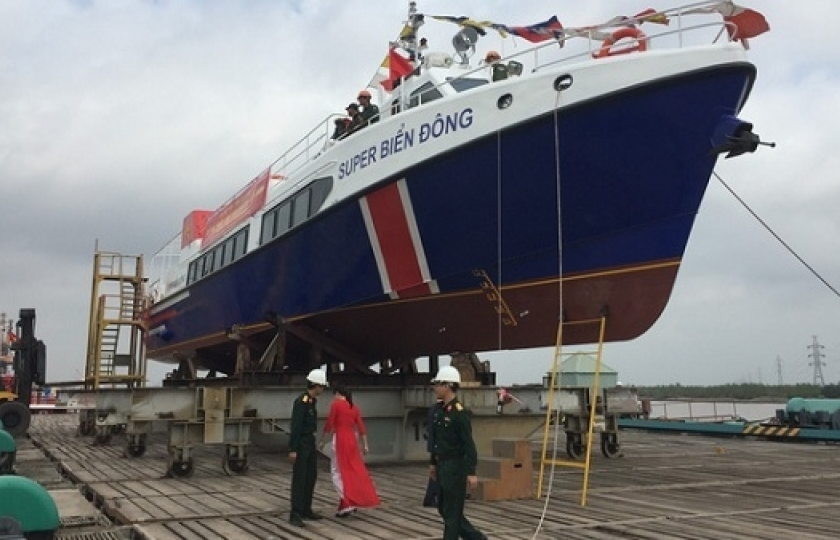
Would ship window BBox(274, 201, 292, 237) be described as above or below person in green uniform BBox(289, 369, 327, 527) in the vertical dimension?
above

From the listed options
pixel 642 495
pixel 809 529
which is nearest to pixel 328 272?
pixel 642 495

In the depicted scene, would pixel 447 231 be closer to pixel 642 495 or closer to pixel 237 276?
pixel 642 495

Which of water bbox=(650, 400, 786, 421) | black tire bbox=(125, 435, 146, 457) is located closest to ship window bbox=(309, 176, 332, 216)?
black tire bbox=(125, 435, 146, 457)

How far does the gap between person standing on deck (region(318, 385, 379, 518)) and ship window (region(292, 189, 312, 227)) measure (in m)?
3.29

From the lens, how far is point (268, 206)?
32.1ft

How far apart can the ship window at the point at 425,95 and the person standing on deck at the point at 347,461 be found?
3443 mm

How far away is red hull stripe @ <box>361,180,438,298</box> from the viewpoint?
724 cm

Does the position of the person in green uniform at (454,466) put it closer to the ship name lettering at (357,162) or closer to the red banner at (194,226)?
the ship name lettering at (357,162)

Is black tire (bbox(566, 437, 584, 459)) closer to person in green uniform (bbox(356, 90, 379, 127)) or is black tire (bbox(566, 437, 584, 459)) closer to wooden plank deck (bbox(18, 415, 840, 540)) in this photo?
wooden plank deck (bbox(18, 415, 840, 540))

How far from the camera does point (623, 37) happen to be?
672 centimetres

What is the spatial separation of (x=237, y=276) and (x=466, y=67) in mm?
4394

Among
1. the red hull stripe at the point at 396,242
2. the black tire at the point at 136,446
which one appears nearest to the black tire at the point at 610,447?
the red hull stripe at the point at 396,242

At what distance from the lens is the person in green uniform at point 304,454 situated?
5.15 m

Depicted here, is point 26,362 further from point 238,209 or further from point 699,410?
point 699,410
